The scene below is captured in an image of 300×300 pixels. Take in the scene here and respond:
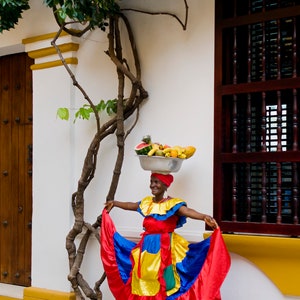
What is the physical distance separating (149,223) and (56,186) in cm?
138

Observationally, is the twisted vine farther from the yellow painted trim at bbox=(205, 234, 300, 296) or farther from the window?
the yellow painted trim at bbox=(205, 234, 300, 296)

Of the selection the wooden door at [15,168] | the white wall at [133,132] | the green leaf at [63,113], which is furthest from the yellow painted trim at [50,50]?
the green leaf at [63,113]

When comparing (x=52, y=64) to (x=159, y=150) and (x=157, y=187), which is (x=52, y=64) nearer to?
(x=159, y=150)

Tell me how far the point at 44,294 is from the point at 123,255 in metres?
1.26

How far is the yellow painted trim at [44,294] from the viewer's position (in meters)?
4.53

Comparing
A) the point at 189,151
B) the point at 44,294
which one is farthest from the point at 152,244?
the point at 44,294

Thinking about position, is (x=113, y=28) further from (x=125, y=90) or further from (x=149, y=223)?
(x=149, y=223)

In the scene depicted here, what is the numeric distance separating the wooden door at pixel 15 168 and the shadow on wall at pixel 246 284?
210 centimetres

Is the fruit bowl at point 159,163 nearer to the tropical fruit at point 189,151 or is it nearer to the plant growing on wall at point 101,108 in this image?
the tropical fruit at point 189,151

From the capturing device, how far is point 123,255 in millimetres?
3703

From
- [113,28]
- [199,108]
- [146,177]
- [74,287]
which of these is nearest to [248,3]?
[199,108]

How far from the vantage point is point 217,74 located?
388cm

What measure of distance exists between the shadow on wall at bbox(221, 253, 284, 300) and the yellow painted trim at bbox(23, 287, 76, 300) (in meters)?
1.33

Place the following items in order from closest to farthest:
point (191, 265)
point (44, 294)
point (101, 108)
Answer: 1. point (191, 265)
2. point (101, 108)
3. point (44, 294)
